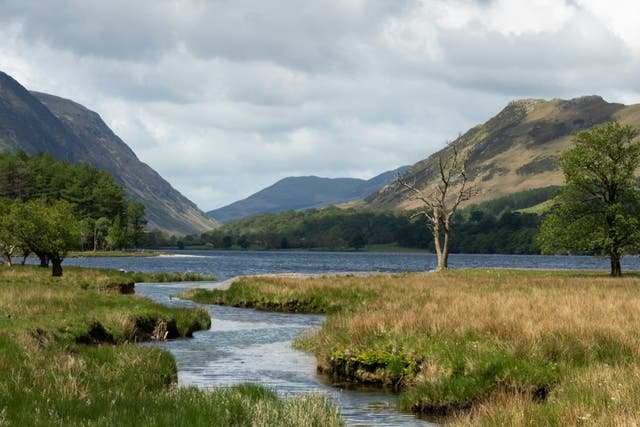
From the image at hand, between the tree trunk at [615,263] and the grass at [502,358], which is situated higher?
the tree trunk at [615,263]

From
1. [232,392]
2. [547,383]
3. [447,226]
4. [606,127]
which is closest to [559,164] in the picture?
[606,127]

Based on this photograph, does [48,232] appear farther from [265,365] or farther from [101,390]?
[101,390]

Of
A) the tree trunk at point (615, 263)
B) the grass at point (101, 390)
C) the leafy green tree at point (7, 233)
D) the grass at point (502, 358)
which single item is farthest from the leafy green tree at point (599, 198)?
the leafy green tree at point (7, 233)

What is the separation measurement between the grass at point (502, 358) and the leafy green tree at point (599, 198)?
985 inches

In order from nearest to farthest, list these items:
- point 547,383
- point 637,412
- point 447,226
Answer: point 637,412 < point 547,383 < point 447,226

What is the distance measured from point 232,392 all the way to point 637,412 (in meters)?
8.04

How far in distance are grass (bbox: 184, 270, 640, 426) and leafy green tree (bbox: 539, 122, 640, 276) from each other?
25.0 m

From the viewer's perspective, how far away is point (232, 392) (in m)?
14.4

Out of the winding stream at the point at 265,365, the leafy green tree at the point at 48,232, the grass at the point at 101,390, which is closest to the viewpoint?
the grass at the point at 101,390

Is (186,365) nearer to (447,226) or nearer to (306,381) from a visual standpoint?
(306,381)

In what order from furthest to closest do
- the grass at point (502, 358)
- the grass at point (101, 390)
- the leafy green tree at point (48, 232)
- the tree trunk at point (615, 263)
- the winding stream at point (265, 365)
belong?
the leafy green tree at point (48, 232), the tree trunk at point (615, 263), the winding stream at point (265, 365), the grass at point (502, 358), the grass at point (101, 390)

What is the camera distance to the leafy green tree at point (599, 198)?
51.8m

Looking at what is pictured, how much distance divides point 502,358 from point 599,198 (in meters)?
41.6

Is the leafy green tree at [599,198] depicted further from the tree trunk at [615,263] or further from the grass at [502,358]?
the grass at [502,358]
